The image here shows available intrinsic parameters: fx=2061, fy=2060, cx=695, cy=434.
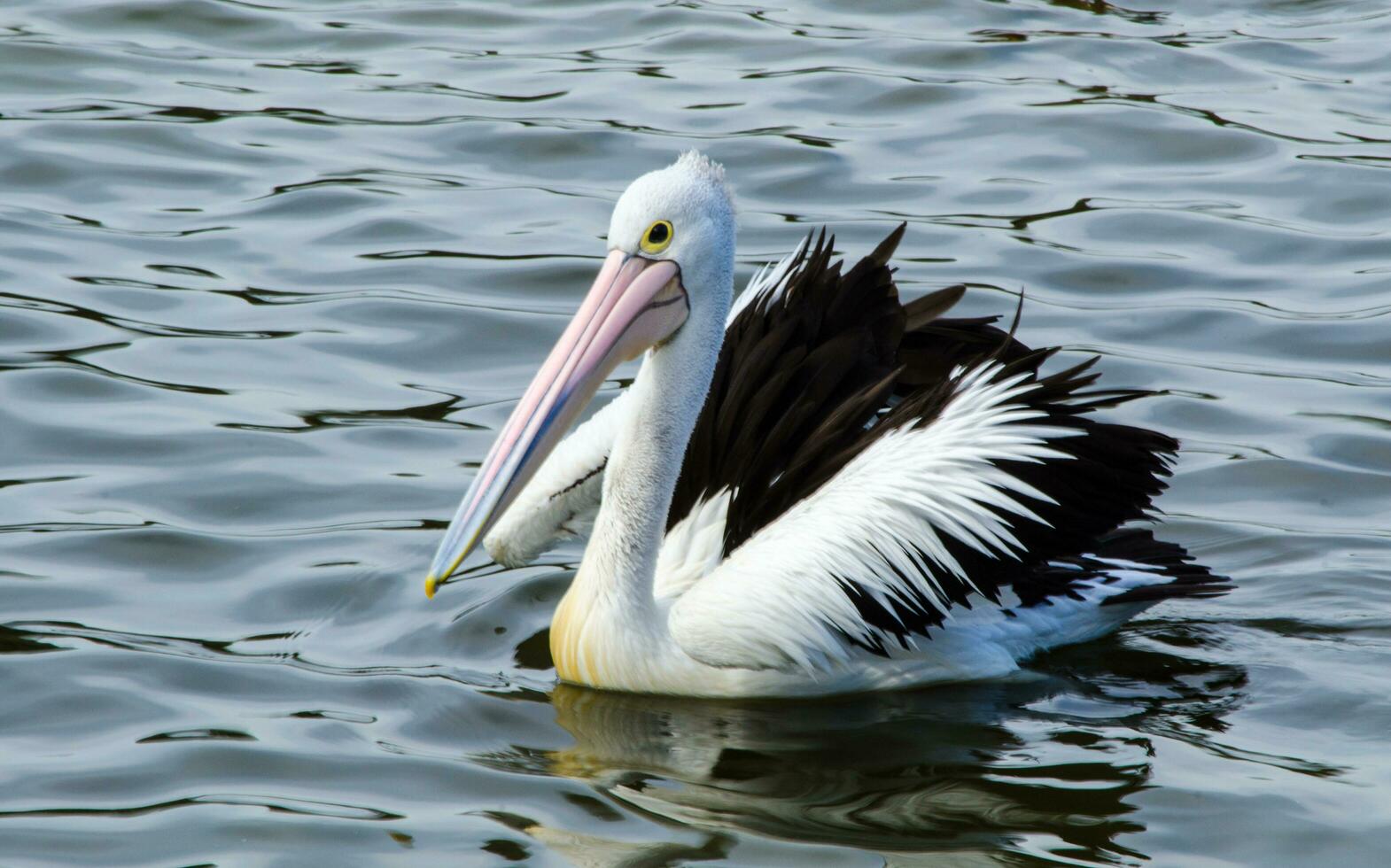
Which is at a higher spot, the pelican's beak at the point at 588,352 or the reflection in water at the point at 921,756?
the pelican's beak at the point at 588,352

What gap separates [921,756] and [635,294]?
124 centimetres

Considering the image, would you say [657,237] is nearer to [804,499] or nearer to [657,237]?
[657,237]

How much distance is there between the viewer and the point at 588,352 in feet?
15.8

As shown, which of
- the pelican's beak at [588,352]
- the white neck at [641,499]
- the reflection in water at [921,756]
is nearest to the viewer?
the reflection in water at [921,756]

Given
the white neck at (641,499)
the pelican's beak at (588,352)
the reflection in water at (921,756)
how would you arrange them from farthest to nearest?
the white neck at (641,499), the pelican's beak at (588,352), the reflection in water at (921,756)

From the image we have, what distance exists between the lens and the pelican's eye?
15.7ft

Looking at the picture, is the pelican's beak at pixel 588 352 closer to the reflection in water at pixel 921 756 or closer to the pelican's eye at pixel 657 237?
the pelican's eye at pixel 657 237

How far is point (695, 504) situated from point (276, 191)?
372 cm

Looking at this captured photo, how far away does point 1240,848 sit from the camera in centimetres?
419

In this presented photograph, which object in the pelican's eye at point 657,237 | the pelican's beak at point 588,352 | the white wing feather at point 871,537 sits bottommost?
the white wing feather at point 871,537

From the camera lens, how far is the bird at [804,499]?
4.75 meters

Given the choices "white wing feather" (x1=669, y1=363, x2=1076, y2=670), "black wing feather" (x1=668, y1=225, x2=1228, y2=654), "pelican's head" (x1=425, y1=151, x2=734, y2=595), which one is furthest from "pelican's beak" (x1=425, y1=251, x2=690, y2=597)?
"white wing feather" (x1=669, y1=363, x2=1076, y2=670)

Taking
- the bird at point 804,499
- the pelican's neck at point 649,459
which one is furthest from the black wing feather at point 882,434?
the pelican's neck at point 649,459

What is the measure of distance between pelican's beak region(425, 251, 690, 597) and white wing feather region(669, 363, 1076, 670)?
0.52 meters
